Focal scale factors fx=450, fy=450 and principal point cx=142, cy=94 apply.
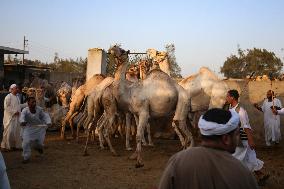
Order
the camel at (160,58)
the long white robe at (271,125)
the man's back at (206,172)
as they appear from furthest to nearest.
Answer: the camel at (160,58)
the long white robe at (271,125)
the man's back at (206,172)

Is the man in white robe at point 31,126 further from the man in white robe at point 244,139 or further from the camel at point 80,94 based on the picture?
the man in white robe at point 244,139

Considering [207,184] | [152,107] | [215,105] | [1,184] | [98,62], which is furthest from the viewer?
[98,62]

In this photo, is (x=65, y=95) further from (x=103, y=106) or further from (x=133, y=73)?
(x=103, y=106)

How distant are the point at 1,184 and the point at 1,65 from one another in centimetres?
2069

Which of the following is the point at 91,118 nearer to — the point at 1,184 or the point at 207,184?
the point at 1,184

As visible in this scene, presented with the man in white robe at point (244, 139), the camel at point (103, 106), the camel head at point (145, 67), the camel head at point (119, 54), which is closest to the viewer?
the man in white robe at point (244, 139)

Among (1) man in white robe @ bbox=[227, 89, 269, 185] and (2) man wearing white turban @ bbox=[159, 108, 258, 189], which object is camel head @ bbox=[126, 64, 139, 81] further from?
(2) man wearing white turban @ bbox=[159, 108, 258, 189]

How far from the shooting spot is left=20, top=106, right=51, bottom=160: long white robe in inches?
403

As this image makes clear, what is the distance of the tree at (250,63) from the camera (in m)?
32.3

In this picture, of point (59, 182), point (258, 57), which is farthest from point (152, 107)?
point (258, 57)

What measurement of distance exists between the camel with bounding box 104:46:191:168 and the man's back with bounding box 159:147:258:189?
24.0 ft

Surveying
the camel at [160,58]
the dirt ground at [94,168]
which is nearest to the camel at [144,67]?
the camel at [160,58]

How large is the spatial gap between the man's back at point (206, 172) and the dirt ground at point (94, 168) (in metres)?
4.01

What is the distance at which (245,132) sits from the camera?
22.0 feet
